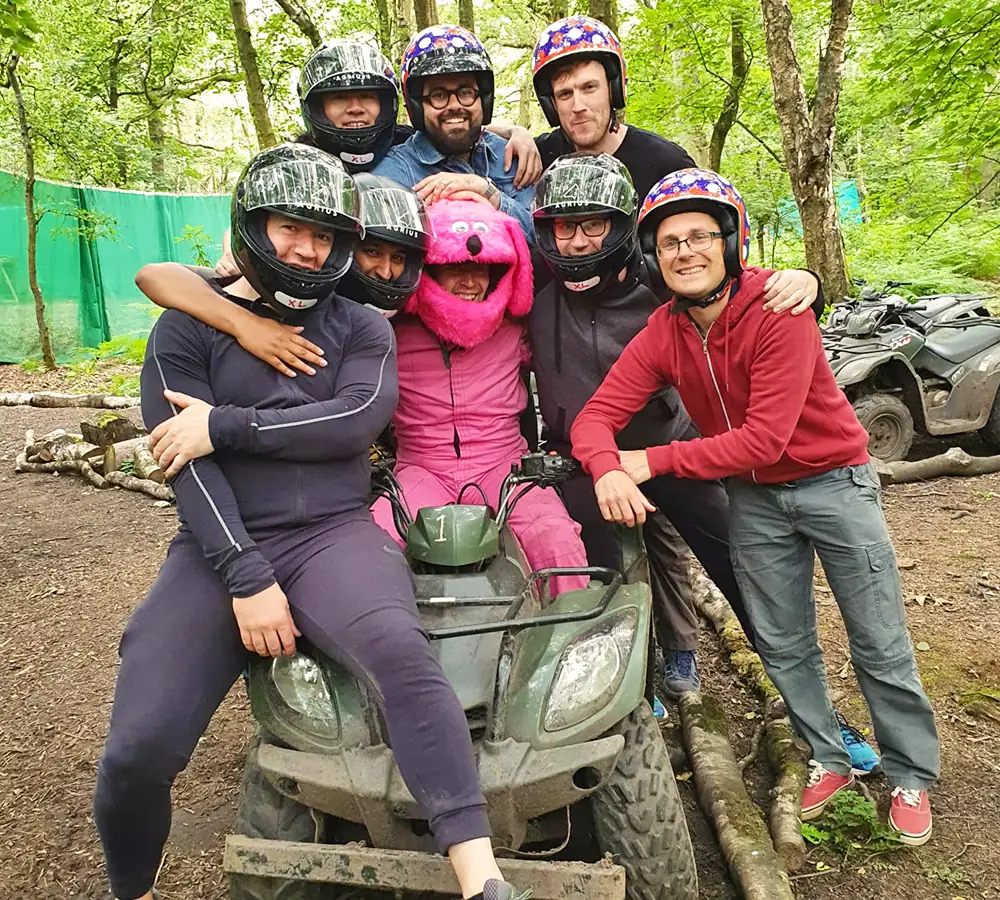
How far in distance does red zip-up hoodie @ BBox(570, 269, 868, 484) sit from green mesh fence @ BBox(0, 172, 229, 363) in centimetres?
1166

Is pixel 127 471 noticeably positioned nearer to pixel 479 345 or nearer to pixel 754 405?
pixel 479 345

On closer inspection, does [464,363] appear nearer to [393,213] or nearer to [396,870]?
[393,213]

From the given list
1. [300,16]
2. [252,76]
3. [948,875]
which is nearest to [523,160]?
[948,875]

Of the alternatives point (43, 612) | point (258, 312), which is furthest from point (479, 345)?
point (43, 612)

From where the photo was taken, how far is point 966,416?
286 inches

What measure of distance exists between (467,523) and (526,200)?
1.80 metres

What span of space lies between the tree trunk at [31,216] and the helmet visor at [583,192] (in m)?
12.4

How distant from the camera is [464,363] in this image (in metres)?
3.47

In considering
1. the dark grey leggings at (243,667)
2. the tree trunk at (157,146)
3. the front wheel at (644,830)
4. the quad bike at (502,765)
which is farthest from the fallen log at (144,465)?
the tree trunk at (157,146)

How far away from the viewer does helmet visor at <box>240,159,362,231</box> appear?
2.63 metres

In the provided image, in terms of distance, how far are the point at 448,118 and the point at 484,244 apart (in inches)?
36.7

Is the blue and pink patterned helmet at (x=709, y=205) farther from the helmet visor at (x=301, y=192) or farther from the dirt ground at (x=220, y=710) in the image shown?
the dirt ground at (x=220, y=710)

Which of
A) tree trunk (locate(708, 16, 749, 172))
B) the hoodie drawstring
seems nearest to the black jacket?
the hoodie drawstring

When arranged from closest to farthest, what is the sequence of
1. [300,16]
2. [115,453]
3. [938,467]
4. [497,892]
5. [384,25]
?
[497,892] < [938,467] < [115,453] < [300,16] < [384,25]
